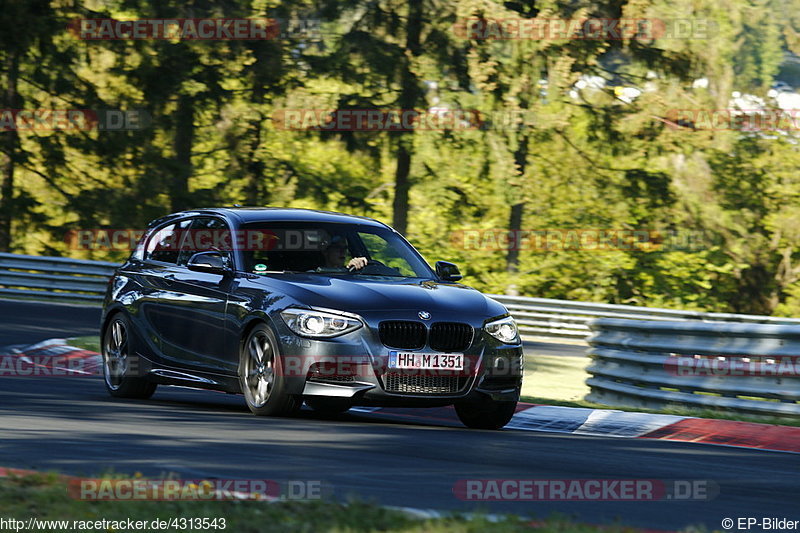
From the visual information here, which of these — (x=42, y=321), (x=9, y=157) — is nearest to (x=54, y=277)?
(x=42, y=321)

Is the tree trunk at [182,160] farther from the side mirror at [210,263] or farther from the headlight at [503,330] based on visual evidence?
the headlight at [503,330]

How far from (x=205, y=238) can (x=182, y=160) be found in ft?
86.6

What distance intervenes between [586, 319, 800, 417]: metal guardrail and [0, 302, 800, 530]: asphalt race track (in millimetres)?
1811

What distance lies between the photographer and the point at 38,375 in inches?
547

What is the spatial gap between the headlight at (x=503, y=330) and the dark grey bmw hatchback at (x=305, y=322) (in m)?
0.01

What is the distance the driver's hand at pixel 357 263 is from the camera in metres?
11.0

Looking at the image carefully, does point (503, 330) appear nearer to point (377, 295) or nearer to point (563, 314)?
point (377, 295)

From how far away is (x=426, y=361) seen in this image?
32.3 ft

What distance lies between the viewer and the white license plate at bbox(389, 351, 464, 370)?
32.1 feet

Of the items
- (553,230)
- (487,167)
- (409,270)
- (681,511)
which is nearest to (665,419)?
(409,270)

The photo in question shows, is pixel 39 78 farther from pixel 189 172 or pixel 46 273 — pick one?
pixel 46 273

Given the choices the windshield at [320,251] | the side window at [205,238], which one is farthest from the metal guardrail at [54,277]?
the windshield at [320,251]

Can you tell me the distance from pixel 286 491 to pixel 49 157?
3189 cm

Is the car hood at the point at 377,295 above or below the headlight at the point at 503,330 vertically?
above
